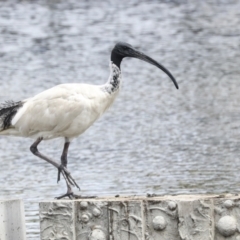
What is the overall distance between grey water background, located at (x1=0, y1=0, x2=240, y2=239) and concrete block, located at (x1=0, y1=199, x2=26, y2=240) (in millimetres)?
1263

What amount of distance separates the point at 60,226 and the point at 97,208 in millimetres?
433

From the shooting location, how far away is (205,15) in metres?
37.6

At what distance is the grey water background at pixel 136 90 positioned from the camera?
16.3 meters

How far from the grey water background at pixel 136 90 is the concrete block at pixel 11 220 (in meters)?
1.26

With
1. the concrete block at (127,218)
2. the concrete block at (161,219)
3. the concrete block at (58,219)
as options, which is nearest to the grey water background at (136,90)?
the concrete block at (58,219)

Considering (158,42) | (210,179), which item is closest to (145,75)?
(158,42)

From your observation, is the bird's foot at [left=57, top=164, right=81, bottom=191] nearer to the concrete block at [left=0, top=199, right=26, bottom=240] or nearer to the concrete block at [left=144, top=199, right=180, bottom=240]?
the concrete block at [left=0, top=199, right=26, bottom=240]

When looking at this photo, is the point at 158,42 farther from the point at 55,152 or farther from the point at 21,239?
the point at 21,239

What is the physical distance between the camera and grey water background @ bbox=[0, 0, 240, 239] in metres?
16.3

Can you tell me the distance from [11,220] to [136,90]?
13.0m

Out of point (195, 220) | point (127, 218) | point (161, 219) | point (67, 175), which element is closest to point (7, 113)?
point (67, 175)

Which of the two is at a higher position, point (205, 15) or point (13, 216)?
point (205, 15)

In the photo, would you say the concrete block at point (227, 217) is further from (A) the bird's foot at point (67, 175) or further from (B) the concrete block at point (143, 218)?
(A) the bird's foot at point (67, 175)

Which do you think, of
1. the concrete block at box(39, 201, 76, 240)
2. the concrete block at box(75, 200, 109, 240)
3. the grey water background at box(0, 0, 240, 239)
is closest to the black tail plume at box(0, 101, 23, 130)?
the grey water background at box(0, 0, 240, 239)
